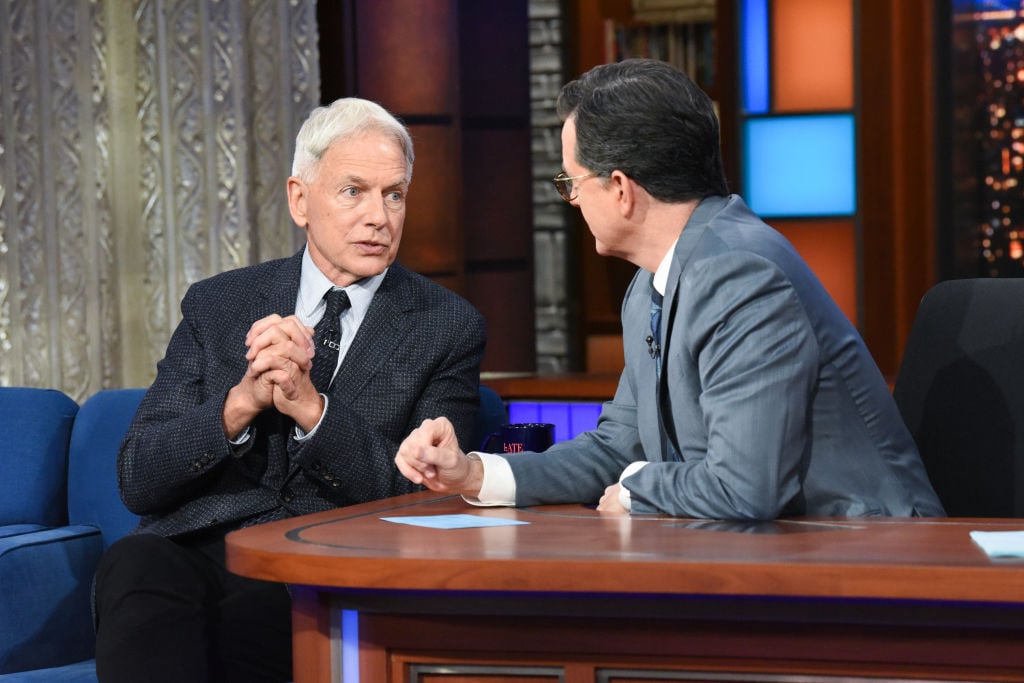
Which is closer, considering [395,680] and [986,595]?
[986,595]

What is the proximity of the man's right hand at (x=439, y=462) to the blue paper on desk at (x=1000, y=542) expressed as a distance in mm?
678

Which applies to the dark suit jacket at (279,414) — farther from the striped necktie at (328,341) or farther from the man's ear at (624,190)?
the man's ear at (624,190)

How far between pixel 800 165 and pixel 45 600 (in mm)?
3458

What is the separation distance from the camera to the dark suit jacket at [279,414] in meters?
2.24

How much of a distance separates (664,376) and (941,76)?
3.67 metres

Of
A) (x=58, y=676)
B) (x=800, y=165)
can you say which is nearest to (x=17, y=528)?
(x=58, y=676)

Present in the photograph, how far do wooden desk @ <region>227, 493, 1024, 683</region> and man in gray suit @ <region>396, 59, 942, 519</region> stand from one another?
0.32ft

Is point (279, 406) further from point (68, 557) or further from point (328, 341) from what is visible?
point (68, 557)

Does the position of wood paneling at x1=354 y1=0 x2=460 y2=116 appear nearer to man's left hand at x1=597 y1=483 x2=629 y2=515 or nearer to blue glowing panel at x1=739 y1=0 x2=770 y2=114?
blue glowing panel at x1=739 y1=0 x2=770 y2=114

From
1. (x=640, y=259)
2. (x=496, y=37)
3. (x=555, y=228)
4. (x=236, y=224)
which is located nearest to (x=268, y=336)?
(x=640, y=259)

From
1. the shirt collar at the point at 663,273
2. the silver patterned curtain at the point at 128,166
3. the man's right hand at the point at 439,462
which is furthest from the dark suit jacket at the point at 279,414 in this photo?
the silver patterned curtain at the point at 128,166

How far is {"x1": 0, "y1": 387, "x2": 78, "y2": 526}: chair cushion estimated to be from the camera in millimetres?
2738

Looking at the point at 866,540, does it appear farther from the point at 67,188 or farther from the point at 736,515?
the point at 67,188

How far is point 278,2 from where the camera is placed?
13.7 ft
